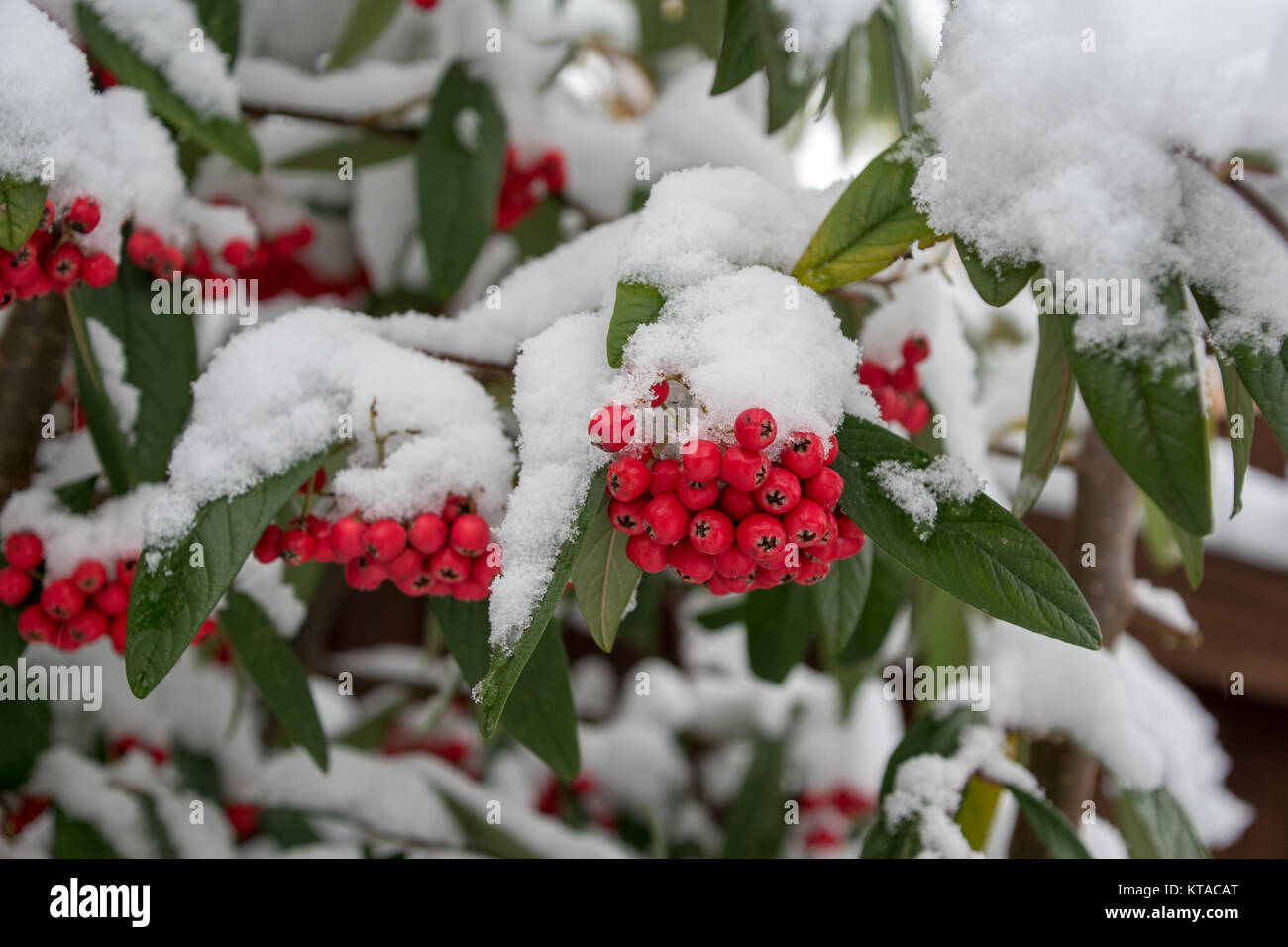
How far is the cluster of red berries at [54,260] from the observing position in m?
0.73

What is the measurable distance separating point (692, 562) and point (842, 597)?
27 cm

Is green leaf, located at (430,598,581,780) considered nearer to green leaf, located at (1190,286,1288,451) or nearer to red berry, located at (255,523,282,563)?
red berry, located at (255,523,282,563)

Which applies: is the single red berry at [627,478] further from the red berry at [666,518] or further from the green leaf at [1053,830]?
the green leaf at [1053,830]

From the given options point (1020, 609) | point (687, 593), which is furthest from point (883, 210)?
point (687, 593)

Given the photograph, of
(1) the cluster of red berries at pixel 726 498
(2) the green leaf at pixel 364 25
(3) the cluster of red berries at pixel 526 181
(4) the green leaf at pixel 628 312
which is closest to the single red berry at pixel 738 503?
(1) the cluster of red berries at pixel 726 498

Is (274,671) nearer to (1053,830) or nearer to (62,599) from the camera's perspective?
(62,599)

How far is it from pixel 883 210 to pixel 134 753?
4.06 ft

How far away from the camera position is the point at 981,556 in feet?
1.85

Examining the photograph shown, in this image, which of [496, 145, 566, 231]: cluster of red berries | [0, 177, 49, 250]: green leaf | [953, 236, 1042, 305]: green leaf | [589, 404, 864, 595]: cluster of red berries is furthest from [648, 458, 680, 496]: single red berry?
[496, 145, 566, 231]: cluster of red berries

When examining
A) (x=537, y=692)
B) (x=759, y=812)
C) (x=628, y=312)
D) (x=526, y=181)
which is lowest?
(x=759, y=812)

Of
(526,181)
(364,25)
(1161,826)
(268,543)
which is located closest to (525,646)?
(268,543)

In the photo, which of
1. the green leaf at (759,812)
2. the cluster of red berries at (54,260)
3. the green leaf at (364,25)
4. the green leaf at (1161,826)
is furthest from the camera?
the green leaf at (759,812)

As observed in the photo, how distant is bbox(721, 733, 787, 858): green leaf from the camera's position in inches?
62.9
